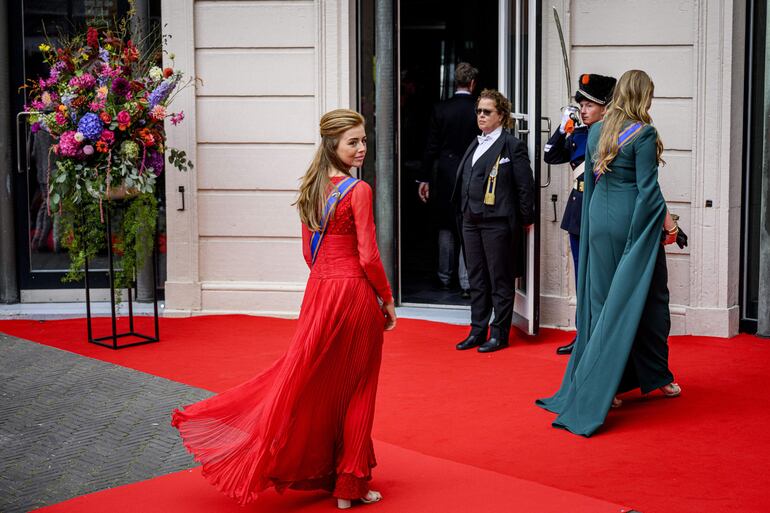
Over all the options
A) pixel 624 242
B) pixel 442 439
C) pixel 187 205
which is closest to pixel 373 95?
pixel 187 205

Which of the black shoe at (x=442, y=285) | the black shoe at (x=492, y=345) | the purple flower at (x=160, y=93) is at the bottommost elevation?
the black shoe at (x=492, y=345)

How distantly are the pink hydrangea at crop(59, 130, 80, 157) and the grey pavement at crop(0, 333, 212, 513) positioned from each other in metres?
1.54

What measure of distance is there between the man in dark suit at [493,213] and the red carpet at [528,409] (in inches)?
11.9

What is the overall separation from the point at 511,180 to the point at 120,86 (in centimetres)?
301

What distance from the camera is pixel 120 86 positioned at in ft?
25.6

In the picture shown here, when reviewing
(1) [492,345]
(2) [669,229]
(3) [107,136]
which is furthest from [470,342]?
(3) [107,136]

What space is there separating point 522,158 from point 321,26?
240 centimetres

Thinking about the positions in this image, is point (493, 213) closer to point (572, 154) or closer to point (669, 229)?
point (572, 154)

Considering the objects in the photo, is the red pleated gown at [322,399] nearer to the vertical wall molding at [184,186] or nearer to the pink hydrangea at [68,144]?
the pink hydrangea at [68,144]

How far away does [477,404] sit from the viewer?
6352 mm

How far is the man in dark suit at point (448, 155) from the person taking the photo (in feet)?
31.6

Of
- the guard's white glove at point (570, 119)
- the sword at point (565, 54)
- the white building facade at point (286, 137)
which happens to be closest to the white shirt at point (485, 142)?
the guard's white glove at point (570, 119)

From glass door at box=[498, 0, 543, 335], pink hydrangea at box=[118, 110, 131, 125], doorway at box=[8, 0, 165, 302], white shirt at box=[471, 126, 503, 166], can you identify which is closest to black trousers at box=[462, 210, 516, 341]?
glass door at box=[498, 0, 543, 335]

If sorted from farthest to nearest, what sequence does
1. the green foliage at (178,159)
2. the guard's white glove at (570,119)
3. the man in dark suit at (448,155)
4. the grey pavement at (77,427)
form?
the man in dark suit at (448,155)
the green foliage at (178,159)
the guard's white glove at (570,119)
the grey pavement at (77,427)
